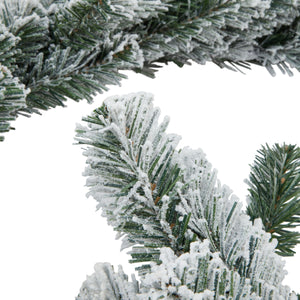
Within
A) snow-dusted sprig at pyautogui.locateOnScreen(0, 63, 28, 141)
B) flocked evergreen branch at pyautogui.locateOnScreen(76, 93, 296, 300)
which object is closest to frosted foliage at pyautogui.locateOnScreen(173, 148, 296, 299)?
flocked evergreen branch at pyautogui.locateOnScreen(76, 93, 296, 300)

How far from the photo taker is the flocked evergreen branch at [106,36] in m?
0.66

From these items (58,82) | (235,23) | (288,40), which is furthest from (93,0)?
(288,40)

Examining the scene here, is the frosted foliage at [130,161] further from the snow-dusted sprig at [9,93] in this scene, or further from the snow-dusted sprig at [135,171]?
the snow-dusted sprig at [9,93]

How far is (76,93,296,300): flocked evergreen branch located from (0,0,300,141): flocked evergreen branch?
0.35 metres

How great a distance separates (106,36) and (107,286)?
503mm

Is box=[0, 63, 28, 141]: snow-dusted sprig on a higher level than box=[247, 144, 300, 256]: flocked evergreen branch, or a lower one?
higher

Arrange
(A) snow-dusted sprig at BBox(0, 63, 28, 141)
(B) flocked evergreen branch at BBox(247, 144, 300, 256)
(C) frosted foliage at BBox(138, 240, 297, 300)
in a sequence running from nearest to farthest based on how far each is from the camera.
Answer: (C) frosted foliage at BBox(138, 240, 297, 300) < (B) flocked evergreen branch at BBox(247, 144, 300, 256) < (A) snow-dusted sprig at BBox(0, 63, 28, 141)

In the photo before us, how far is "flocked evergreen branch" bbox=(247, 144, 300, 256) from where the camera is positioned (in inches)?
17.1

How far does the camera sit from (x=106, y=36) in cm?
73

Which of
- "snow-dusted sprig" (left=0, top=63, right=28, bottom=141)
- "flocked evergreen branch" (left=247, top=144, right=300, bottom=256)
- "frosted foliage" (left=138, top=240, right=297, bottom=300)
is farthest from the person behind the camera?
"snow-dusted sprig" (left=0, top=63, right=28, bottom=141)

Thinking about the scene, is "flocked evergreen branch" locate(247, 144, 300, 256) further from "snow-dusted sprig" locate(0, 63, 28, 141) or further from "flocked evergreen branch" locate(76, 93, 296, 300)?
"snow-dusted sprig" locate(0, 63, 28, 141)

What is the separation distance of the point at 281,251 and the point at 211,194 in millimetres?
146

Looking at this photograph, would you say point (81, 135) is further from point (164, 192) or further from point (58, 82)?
point (58, 82)

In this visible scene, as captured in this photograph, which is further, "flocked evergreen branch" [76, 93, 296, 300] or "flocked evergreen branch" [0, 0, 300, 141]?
"flocked evergreen branch" [0, 0, 300, 141]
